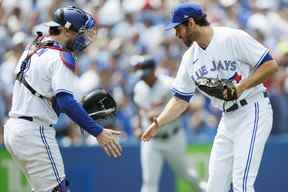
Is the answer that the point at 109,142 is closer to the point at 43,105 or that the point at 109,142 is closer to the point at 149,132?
the point at 43,105

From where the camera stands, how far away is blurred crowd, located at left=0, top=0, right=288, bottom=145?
12.9m

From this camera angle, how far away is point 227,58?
24.3ft

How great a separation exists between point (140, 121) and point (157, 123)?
10.3 ft

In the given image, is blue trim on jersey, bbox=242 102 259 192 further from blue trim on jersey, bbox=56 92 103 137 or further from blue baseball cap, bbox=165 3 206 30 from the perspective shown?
blue trim on jersey, bbox=56 92 103 137

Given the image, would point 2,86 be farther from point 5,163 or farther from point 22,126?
point 22,126

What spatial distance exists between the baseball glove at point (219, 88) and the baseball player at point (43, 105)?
994 mm

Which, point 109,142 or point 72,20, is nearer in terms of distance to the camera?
point 109,142

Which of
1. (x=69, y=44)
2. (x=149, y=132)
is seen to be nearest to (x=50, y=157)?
(x=69, y=44)

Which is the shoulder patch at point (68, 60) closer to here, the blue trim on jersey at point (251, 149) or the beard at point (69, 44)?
the beard at point (69, 44)

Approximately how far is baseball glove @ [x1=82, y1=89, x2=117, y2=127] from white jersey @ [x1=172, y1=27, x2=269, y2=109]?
0.78 m

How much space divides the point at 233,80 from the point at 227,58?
0.20 m

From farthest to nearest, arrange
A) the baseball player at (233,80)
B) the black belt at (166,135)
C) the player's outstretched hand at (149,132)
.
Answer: the black belt at (166,135), the player's outstretched hand at (149,132), the baseball player at (233,80)

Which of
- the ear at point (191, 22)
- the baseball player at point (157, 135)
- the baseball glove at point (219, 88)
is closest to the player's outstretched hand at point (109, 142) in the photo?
the baseball glove at point (219, 88)

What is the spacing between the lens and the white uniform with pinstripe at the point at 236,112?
7.30m
